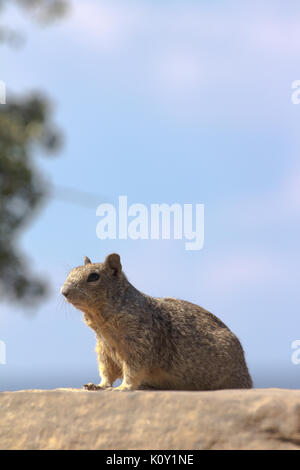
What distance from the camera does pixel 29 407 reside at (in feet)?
32.1

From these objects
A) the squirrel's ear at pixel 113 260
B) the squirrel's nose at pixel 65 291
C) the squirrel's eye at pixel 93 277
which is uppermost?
the squirrel's ear at pixel 113 260

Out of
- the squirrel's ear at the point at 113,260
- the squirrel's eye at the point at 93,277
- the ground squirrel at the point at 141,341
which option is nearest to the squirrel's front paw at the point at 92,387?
the ground squirrel at the point at 141,341

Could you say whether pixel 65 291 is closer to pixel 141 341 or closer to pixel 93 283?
pixel 93 283

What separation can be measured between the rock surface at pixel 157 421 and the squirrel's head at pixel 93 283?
1.57 metres

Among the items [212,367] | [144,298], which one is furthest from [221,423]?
[144,298]

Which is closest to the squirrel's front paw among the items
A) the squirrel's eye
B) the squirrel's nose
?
the squirrel's nose

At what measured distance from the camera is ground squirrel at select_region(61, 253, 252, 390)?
Answer: 10766 mm

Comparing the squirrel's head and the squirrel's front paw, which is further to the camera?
the squirrel's front paw

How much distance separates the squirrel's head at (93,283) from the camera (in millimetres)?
10727

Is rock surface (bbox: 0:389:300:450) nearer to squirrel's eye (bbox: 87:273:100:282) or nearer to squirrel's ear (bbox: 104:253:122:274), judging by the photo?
squirrel's eye (bbox: 87:273:100:282)

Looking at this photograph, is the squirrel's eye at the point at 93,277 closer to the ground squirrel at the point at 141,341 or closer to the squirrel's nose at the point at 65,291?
the ground squirrel at the point at 141,341

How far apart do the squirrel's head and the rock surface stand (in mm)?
1566

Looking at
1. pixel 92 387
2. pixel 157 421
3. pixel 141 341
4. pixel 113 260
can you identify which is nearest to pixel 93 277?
pixel 113 260

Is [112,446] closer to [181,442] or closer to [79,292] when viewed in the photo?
[181,442]
